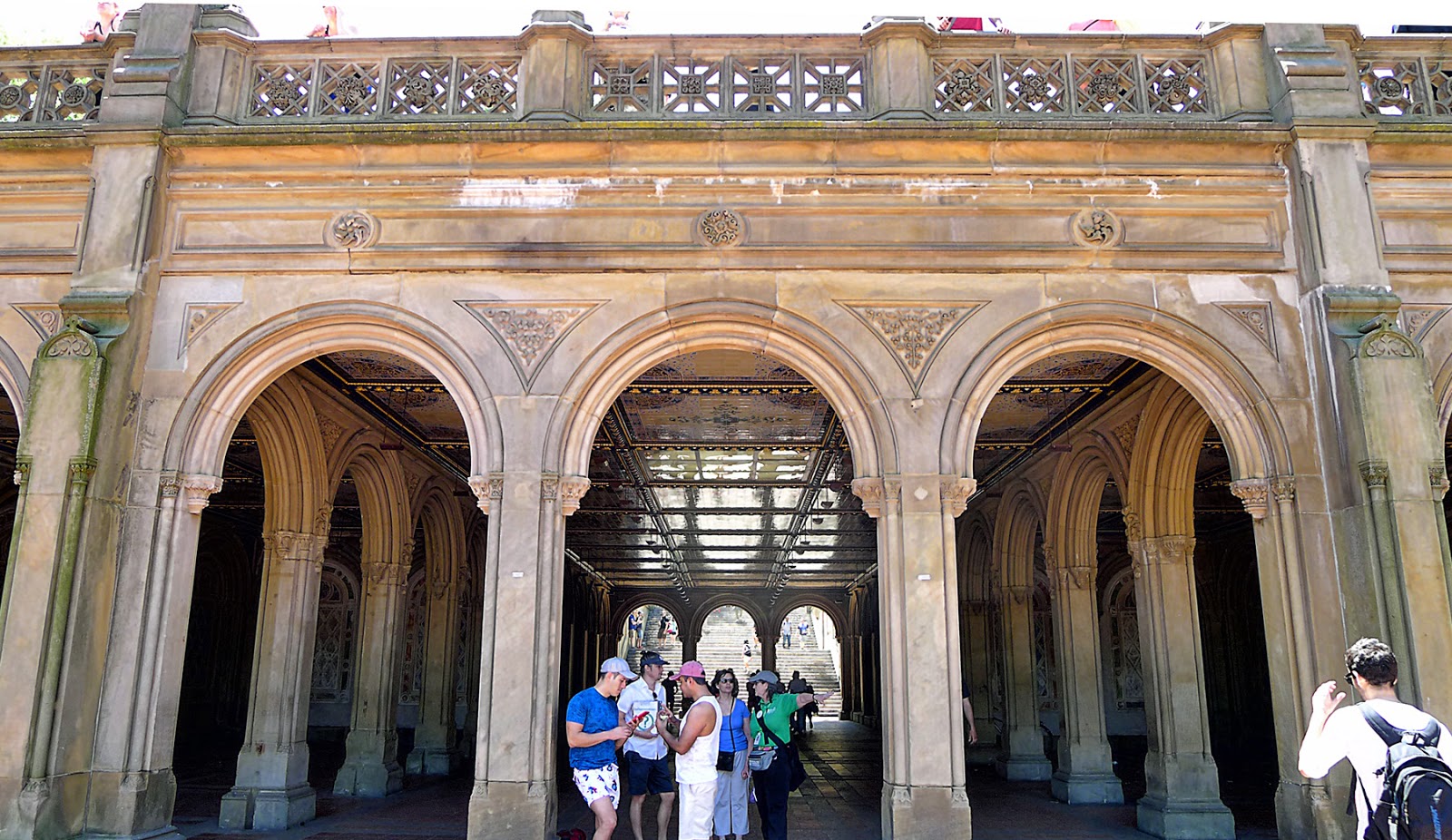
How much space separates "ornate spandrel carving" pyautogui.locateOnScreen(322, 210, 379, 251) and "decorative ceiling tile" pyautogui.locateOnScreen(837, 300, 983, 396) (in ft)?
13.0

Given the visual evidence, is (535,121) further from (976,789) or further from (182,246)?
(976,789)

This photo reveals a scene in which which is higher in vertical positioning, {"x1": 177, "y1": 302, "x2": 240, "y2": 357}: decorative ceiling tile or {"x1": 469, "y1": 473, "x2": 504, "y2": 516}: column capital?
{"x1": 177, "y1": 302, "x2": 240, "y2": 357}: decorative ceiling tile

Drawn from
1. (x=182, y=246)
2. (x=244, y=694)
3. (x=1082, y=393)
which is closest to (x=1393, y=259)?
(x=1082, y=393)

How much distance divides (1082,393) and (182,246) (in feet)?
28.8

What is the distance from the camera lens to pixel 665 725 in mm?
7262

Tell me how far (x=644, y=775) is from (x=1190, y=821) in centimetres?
508

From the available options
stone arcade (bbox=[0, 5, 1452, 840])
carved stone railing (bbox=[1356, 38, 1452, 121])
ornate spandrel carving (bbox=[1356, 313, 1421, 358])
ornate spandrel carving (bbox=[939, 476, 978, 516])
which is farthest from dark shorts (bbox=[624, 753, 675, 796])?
carved stone railing (bbox=[1356, 38, 1452, 121])

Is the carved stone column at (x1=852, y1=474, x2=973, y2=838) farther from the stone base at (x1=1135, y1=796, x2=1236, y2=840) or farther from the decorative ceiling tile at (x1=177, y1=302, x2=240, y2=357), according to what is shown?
the decorative ceiling tile at (x1=177, y1=302, x2=240, y2=357)

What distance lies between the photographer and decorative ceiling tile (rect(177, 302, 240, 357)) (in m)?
8.44

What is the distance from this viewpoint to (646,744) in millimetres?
7871

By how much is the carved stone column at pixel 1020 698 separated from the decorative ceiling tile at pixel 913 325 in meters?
7.84

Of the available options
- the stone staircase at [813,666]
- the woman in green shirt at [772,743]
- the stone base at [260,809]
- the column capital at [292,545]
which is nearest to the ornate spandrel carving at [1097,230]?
the woman in green shirt at [772,743]

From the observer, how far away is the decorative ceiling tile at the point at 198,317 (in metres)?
8.44

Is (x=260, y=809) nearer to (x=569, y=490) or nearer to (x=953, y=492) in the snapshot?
(x=569, y=490)
